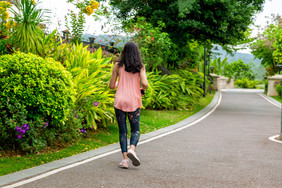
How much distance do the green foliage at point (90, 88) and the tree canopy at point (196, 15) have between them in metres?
8.60

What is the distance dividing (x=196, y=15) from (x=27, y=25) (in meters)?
11.6

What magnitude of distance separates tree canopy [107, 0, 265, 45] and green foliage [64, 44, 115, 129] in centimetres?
860

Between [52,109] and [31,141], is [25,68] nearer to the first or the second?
[52,109]

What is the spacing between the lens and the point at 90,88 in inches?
327

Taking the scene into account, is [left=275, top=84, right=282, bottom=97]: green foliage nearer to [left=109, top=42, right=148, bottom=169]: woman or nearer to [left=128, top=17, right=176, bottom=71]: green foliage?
[left=128, top=17, right=176, bottom=71]: green foliage

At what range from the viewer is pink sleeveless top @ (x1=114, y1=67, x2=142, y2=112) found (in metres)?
5.66

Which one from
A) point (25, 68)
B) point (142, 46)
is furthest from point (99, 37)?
point (25, 68)

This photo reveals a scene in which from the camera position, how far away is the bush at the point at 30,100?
614 centimetres

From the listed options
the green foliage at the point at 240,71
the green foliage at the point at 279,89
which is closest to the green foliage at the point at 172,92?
Answer: the green foliage at the point at 279,89

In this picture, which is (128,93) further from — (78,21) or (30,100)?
(78,21)

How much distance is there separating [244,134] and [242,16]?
9703 mm

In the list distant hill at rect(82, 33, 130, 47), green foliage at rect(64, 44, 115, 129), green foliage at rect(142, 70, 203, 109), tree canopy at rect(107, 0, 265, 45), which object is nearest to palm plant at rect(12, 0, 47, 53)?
green foliage at rect(64, 44, 115, 129)

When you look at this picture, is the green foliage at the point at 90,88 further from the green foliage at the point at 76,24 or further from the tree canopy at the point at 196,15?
the tree canopy at the point at 196,15

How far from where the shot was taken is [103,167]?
5863 mm
